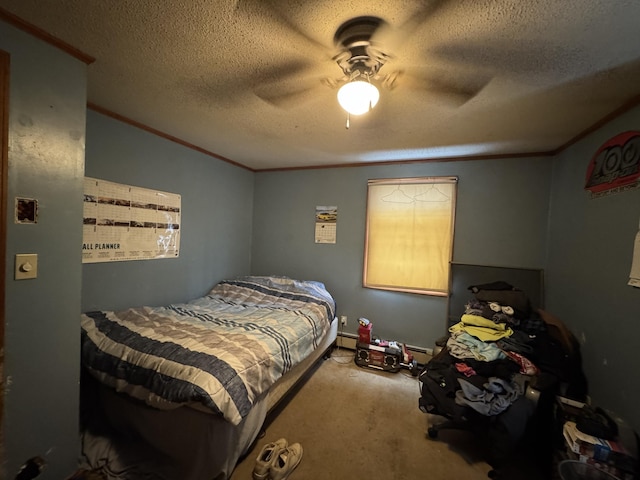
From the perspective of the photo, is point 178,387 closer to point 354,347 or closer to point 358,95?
point 358,95

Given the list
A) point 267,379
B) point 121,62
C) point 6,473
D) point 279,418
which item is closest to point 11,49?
point 121,62

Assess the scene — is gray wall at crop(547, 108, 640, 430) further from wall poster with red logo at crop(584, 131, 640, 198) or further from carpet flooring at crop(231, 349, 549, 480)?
carpet flooring at crop(231, 349, 549, 480)

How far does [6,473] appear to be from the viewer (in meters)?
1.18

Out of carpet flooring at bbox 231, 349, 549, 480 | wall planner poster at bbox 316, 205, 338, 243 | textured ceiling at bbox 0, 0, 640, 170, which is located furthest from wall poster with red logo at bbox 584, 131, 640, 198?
wall planner poster at bbox 316, 205, 338, 243

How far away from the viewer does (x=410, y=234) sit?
9.96 ft

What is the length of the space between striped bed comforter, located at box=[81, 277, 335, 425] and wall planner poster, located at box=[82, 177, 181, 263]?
1.62 ft

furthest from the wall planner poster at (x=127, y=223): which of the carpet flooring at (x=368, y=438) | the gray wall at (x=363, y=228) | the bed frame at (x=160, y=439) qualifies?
the carpet flooring at (x=368, y=438)

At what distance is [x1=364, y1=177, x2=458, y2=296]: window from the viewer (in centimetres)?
291

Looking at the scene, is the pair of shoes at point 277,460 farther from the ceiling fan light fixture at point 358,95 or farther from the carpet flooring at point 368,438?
the ceiling fan light fixture at point 358,95

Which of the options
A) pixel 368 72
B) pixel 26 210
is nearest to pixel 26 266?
pixel 26 210

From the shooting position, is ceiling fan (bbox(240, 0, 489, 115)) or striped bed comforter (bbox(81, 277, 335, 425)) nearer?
ceiling fan (bbox(240, 0, 489, 115))

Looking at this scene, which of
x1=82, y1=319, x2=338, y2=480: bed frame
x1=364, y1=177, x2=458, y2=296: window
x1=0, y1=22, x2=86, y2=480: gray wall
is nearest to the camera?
x1=0, y1=22, x2=86, y2=480: gray wall

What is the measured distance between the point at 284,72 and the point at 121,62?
0.88 meters

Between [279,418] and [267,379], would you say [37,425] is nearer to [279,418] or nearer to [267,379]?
[267,379]
